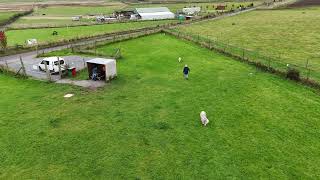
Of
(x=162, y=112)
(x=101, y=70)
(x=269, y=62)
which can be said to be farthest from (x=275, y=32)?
(x=162, y=112)

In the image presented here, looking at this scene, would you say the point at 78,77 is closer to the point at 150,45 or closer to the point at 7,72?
the point at 7,72

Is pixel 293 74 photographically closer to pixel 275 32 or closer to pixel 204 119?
pixel 204 119

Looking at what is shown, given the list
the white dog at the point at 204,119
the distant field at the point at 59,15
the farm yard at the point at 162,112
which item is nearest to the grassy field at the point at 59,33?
the distant field at the point at 59,15

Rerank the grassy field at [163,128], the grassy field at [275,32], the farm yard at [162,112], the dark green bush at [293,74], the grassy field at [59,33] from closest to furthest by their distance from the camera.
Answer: the grassy field at [163,128] < the farm yard at [162,112] < the dark green bush at [293,74] < the grassy field at [275,32] < the grassy field at [59,33]

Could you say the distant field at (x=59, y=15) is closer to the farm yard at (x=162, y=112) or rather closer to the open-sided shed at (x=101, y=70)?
the farm yard at (x=162, y=112)

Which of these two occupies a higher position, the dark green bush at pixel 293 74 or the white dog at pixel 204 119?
the dark green bush at pixel 293 74

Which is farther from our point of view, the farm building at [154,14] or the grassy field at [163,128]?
the farm building at [154,14]

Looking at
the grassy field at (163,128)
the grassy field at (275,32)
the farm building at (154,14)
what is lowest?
the grassy field at (163,128)
